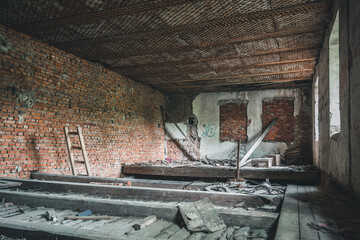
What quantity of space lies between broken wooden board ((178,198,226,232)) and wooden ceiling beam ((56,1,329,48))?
2.91 m

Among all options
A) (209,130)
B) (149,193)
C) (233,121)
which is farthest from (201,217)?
(209,130)

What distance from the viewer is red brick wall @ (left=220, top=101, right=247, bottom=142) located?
9188 millimetres

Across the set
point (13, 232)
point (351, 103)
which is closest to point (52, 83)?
point (13, 232)

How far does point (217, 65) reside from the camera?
656cm

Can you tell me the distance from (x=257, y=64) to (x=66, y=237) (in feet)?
19.0

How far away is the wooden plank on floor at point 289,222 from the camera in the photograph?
5.80 feet

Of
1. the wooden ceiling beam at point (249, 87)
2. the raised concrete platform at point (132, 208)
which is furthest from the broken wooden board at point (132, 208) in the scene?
the wooden ceiling beam at point (249, 87)

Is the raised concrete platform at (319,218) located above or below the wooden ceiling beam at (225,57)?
below

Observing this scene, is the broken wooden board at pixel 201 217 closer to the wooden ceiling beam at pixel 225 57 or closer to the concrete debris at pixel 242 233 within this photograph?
the concrete debris at pixel 242 233

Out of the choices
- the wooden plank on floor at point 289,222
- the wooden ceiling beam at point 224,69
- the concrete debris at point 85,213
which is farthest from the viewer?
the wooden ceiling beam at point 224,69

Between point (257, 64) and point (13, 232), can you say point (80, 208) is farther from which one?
point (257, 64)

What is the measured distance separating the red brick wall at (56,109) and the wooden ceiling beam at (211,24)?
2.35 ft

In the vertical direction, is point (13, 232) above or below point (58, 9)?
below

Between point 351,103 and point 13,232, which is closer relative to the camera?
point 13,232
